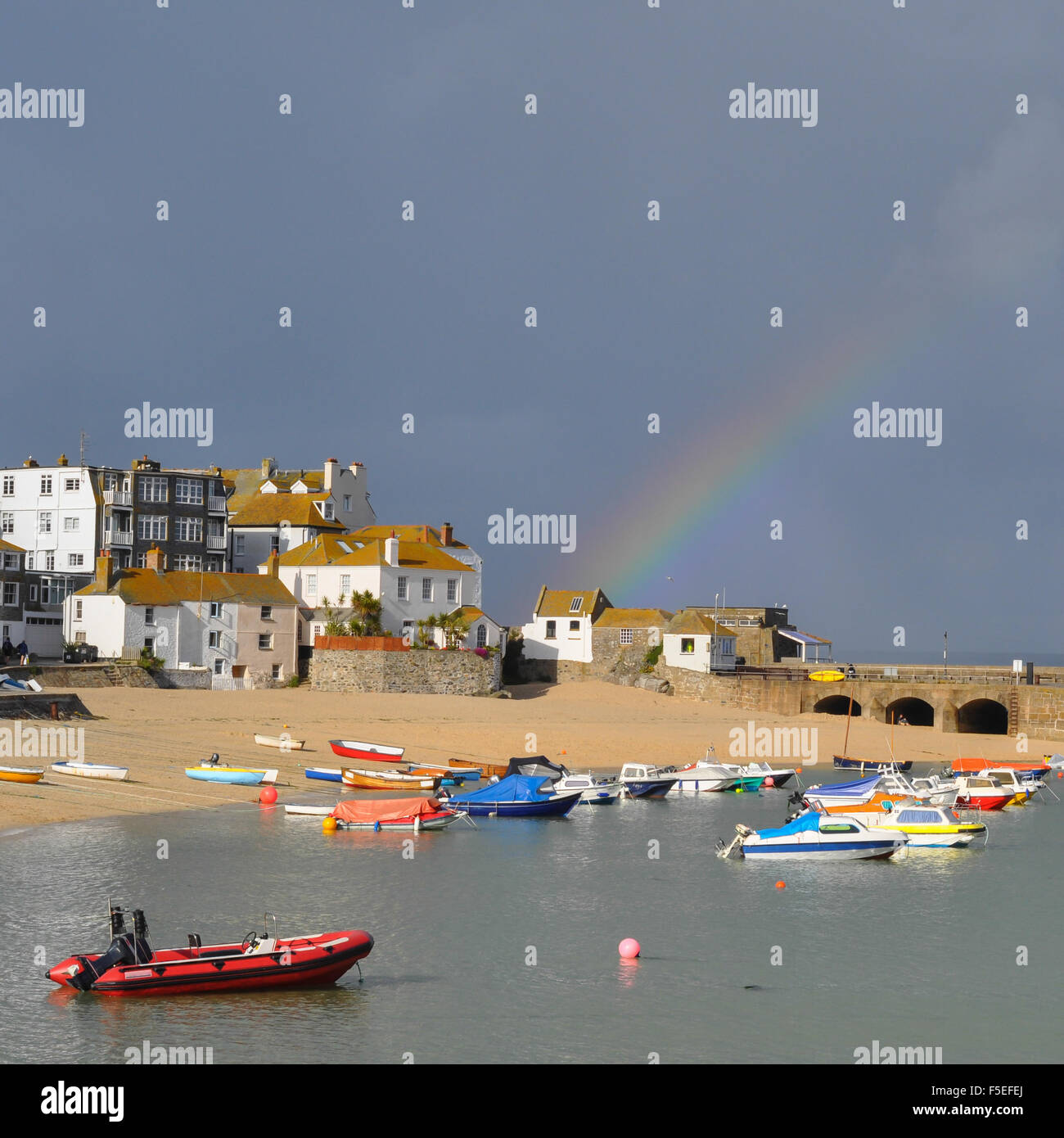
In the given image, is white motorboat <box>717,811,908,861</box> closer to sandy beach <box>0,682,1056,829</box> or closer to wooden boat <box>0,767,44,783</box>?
sandy beach <box>0,682,1056,829</box>

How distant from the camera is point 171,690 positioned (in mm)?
83875

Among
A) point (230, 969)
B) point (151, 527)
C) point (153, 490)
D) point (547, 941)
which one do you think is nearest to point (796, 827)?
point (547, 941)

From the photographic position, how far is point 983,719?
4247 inches

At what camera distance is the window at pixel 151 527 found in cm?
10069

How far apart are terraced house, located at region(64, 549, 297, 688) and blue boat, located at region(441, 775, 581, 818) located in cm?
3613

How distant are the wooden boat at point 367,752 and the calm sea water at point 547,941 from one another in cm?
1349

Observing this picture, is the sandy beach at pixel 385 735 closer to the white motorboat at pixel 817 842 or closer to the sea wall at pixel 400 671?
the sea wall at pixel 400 671

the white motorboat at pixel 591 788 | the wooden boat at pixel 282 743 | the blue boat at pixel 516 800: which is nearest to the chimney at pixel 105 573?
the wooden boat at pixel 282 743

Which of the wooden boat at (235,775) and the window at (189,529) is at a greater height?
the window at (189,529)

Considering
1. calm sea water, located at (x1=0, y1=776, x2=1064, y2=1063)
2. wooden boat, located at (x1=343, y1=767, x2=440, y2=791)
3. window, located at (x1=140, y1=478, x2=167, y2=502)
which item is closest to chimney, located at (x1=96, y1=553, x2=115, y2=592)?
window, located at (x1=140, y1=478, x2=167, y2=502)

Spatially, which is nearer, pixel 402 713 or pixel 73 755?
pixel 73 755
